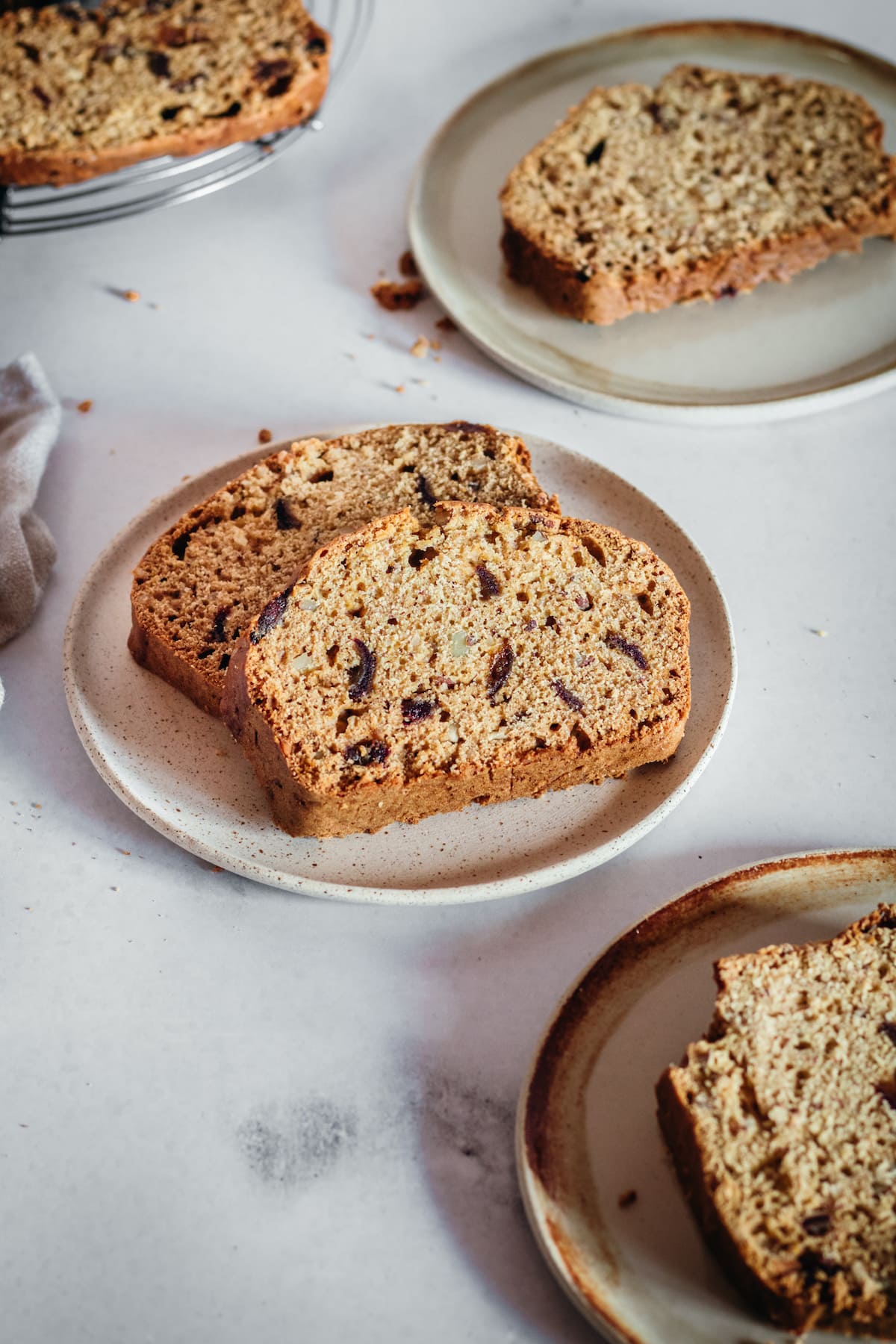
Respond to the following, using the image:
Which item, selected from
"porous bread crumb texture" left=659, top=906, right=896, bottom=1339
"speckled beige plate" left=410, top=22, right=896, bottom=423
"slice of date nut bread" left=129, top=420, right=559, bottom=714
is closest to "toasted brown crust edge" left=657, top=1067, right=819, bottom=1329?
"porous bread crumb texture" left=659, top=906, right=896, bottom=1339

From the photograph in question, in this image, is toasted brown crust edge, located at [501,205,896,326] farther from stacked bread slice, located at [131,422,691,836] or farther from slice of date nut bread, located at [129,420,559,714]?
stacked bread slice, located at [131,422,691,836]

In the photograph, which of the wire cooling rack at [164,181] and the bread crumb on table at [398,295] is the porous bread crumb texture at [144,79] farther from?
the bread crumb on table at [398,295]

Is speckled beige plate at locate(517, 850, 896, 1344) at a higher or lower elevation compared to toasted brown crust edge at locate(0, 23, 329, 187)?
lower

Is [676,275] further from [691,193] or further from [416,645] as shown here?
[416,645]

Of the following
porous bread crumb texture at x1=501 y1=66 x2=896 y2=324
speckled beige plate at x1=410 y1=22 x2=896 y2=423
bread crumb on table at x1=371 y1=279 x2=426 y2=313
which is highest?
porous bread crumb texture at x1=501 y1=66 x2=896 y2=324

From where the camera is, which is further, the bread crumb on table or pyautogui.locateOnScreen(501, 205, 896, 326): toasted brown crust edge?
the bread crumb on table

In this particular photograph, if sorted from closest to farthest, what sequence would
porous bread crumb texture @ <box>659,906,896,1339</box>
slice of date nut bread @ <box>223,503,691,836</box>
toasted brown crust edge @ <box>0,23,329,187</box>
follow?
porous bread crumb texture @ <box>659,906,896,1339</box> → slice of date nut bread @ <box>223,503,691,836</box> → toasted brown crust edge @ <box>0,23,329,187</box>

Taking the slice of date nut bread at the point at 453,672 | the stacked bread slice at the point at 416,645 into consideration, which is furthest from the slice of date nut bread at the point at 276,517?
the slice of date nut bread at the point at 453,672
